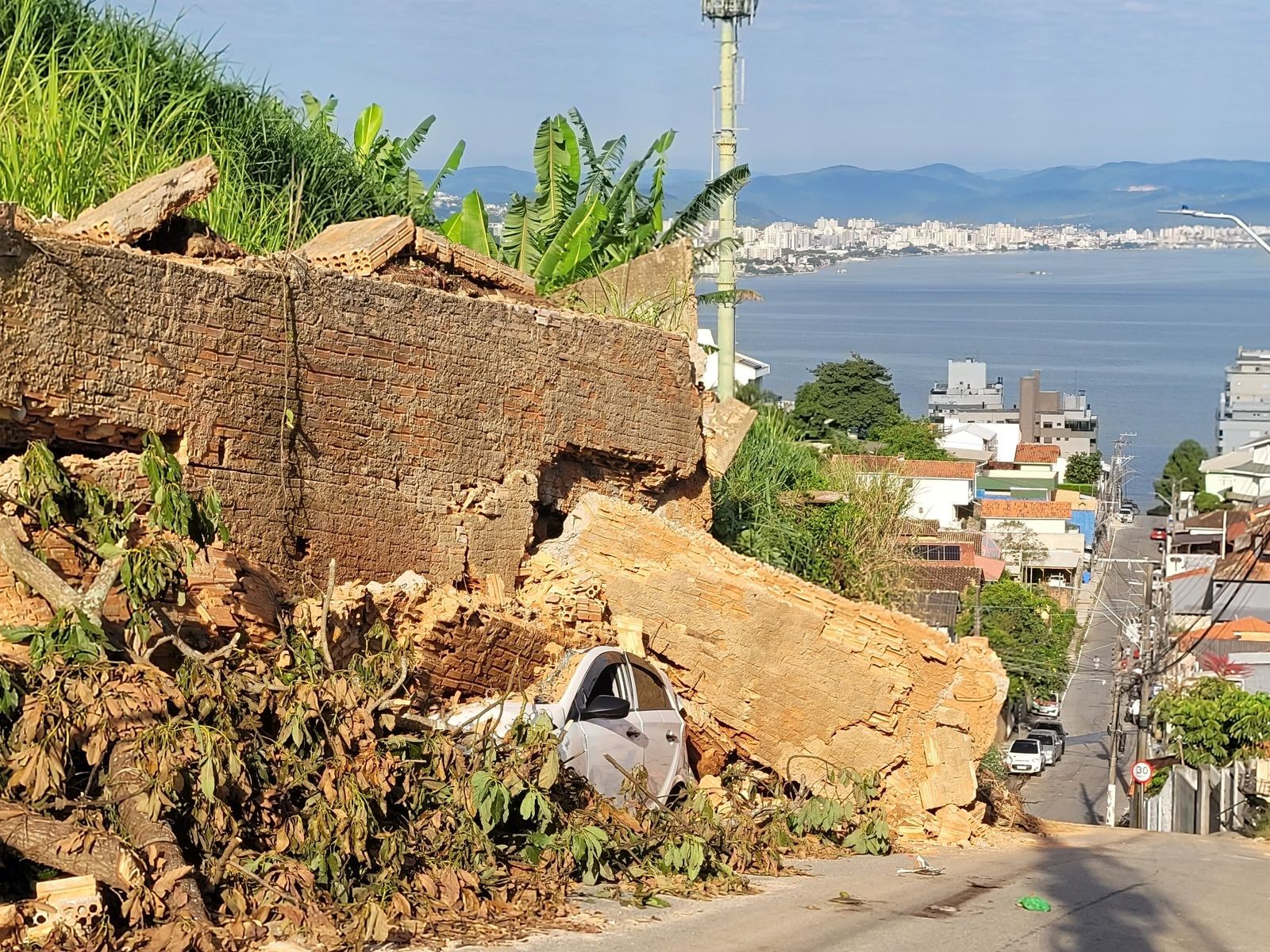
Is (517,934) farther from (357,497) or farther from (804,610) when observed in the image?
(804,610)

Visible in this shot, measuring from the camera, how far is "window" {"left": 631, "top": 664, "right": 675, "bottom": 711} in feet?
35.7

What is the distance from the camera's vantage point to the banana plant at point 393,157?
21.0m

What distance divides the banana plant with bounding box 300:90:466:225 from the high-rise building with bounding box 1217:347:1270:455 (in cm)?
10763

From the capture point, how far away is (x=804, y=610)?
12609 millimetres

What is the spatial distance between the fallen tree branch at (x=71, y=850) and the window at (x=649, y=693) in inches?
180

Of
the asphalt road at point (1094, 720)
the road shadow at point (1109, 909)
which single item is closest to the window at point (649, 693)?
the road shadow at point (1109, 909)

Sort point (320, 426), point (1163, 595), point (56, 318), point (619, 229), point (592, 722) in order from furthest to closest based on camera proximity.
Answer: point (1163, 595), point (619, 229), point (320, 426), point (592, 722), point (56, 318)

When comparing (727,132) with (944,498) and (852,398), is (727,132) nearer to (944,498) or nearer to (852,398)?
(944,498)

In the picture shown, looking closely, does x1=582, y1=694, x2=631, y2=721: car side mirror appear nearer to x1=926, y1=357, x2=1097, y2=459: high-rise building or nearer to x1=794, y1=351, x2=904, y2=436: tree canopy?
x1=794, y1=351, x2=904, y2=436: tree canopy

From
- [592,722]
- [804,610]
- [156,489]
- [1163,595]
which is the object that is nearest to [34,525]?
[156,489]

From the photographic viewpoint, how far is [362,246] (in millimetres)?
12070

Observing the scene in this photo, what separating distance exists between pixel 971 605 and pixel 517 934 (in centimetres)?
4381

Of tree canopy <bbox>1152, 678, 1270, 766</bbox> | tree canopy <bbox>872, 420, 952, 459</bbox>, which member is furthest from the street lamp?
tree canopy <bbox>872, 420, 952, 459</bbox>

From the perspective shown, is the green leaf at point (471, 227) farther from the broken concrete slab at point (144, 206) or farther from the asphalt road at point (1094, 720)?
the asphalt road at point (1094, 720)
